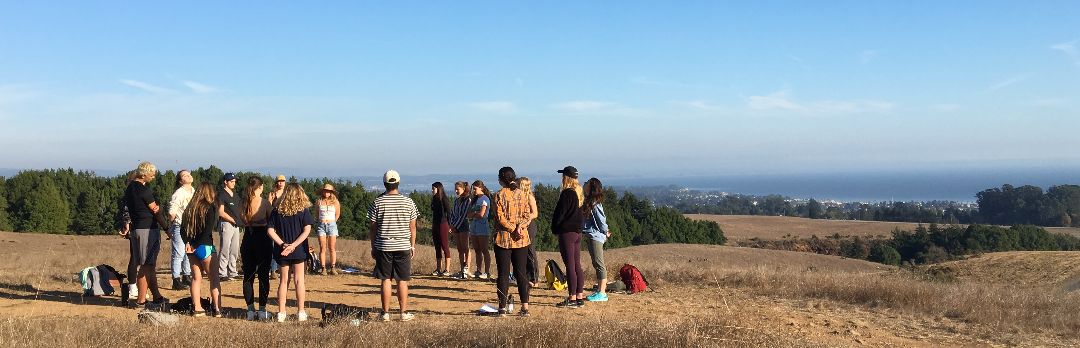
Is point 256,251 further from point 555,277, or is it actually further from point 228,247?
point 555,277

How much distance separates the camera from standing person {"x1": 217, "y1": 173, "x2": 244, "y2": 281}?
9.27 meters

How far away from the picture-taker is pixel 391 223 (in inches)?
322

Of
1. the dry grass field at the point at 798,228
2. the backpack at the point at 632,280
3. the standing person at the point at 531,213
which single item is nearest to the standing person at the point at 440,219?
the standing person at the point at 531,213

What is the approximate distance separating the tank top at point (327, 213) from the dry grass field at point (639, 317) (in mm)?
1005

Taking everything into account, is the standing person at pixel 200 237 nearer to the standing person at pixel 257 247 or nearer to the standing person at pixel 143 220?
the standing person at pixel 257 247

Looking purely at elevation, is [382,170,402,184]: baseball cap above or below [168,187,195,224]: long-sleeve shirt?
above

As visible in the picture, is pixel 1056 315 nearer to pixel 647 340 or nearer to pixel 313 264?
pixel 647 340

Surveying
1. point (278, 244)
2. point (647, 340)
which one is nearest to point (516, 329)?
point (647, 340)

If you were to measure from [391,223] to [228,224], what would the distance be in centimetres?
371

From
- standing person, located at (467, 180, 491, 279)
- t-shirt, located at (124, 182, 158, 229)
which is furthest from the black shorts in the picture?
standing person, located at (467, 180, 491, 279)

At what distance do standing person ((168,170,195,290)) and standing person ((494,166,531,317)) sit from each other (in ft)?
11.3

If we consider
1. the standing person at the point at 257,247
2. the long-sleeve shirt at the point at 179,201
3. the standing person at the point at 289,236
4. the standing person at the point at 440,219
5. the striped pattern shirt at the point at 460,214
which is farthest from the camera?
the standing person at the point at 440,219

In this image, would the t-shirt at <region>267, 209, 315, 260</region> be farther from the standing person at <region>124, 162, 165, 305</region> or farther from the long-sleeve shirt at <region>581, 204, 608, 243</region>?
the long-sleeve shirt at <region>581, 204, 608, 243</region>

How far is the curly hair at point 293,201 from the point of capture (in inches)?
323
